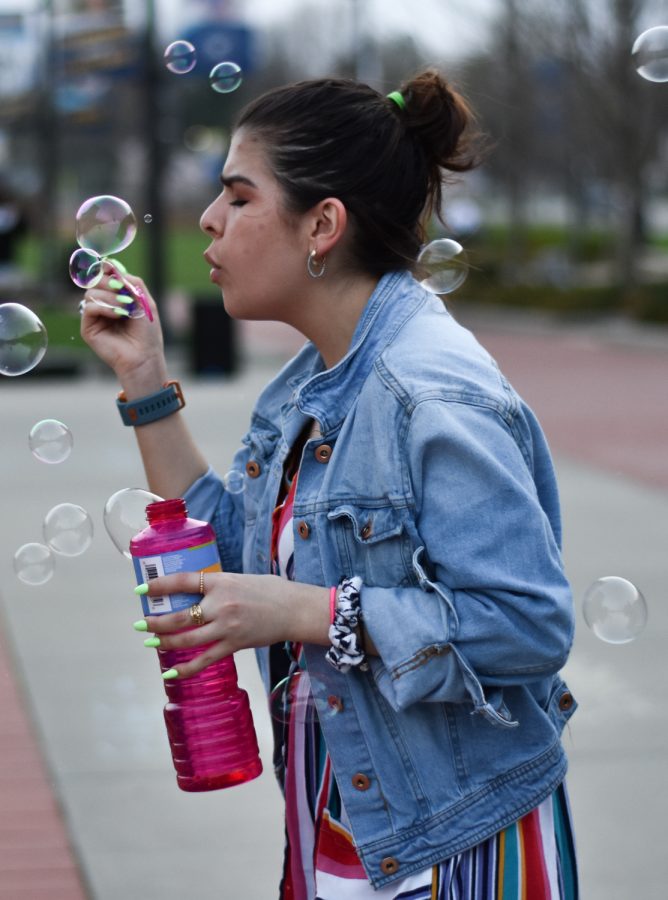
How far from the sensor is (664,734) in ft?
16.4

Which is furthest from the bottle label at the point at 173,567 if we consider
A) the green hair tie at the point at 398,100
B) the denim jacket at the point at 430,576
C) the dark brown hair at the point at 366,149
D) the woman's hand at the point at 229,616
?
the green hair tie at the point at 398,100

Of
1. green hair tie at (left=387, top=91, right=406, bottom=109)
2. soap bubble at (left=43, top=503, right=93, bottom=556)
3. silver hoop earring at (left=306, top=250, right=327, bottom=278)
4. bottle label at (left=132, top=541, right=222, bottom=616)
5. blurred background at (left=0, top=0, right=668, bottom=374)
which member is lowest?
blurred background at (left=0, top=0, right=668, bottom=374)

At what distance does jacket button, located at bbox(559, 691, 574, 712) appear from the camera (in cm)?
230

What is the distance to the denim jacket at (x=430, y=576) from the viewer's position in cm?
201

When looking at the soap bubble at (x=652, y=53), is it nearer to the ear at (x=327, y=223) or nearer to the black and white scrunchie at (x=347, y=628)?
the ear at (x=327, y=223)

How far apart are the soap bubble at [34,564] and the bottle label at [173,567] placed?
0.89 m

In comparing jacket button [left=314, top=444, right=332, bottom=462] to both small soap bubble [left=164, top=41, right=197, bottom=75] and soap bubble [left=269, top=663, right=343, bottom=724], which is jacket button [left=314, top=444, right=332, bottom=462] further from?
small soap bubble [left=164, top=41, right=197, bottom=75]

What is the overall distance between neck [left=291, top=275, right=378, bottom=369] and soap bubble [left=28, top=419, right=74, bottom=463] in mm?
835

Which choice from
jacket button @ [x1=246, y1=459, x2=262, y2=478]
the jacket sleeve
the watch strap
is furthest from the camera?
the watch strap

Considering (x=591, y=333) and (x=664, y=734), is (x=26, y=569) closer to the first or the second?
(x=664, y=734)

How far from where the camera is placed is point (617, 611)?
289 centimetres

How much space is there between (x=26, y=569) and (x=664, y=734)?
2.75 m

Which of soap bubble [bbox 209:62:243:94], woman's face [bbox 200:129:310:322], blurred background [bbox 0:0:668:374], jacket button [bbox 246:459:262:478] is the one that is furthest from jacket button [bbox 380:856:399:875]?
blurred background [bbox 0:0:668:374]

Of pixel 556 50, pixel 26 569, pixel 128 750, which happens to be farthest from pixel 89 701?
pixel 556 50
